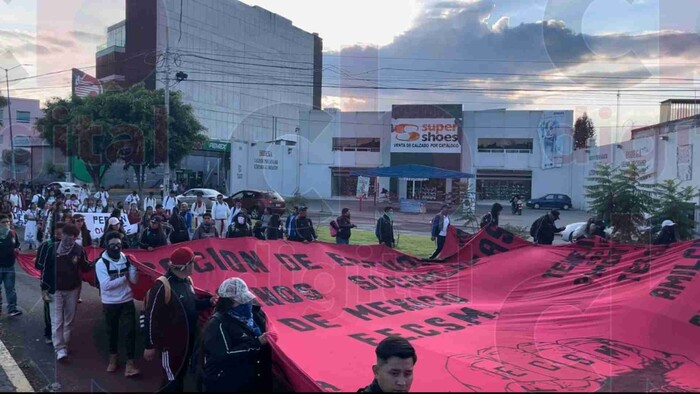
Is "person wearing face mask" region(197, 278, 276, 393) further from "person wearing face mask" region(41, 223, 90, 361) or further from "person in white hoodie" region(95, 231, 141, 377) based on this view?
"person wearing face mask" region(41, 223, 90, 361)

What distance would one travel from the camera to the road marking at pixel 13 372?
18.8 feet

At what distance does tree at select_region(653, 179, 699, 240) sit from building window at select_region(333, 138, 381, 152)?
32384 millimetres

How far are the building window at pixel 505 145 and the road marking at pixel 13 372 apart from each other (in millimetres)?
41874

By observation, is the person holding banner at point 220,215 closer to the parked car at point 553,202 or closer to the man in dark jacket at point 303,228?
the man in dark jacket at point 303,228

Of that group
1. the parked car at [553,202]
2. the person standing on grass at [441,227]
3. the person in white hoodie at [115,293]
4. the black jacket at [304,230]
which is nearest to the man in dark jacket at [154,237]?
the black jacket at [304,230]

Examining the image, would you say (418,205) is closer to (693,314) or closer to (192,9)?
(693,314)

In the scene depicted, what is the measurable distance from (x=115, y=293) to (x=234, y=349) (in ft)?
7.93

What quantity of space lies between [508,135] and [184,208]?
113 feet

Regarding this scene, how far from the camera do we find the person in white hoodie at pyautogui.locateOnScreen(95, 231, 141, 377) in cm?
612

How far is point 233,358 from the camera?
438cm

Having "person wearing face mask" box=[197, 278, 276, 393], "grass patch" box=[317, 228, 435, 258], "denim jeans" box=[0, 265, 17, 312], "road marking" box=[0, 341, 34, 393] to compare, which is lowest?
"road marking" box=[0, 341, 34, 393]

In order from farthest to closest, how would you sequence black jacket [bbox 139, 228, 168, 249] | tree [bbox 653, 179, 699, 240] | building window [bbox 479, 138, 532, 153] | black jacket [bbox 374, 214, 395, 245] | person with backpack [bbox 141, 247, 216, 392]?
building window [bbox 479, 138, 532, 153], tree [bbox 653, 179, 699, 240], black jacket [bbox 374, 214, 395, 245], black jacket [bbox 139, 228, 168, 249], person with backpack [bbox 141, 247, 216, 392]

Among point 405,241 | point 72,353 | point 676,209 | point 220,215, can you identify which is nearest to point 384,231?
point 220,215

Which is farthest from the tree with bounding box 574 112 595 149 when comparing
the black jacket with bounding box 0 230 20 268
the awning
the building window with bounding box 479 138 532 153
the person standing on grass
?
the black jacket with bounding box 0 230 20 268
